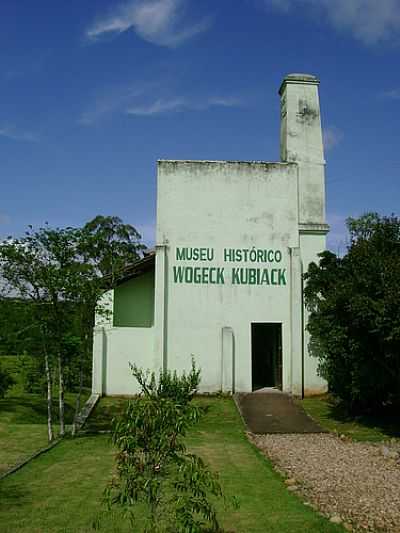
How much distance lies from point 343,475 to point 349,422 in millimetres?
6909

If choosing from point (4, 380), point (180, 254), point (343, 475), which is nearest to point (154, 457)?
point (343, 475)

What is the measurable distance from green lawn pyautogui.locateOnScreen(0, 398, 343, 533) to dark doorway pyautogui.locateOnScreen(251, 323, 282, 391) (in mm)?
7445

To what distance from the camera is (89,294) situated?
15039 mm

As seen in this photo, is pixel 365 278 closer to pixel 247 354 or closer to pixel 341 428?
pixel 341 428

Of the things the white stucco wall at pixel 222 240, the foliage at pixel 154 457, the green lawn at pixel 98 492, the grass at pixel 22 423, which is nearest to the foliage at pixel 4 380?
the grass at pixel 22 423

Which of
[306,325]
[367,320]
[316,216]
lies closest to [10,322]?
[367,320]

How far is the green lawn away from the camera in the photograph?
290 inches

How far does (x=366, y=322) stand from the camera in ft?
48.3

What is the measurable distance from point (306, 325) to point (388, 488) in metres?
11.5

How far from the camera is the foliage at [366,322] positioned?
46.1 feet

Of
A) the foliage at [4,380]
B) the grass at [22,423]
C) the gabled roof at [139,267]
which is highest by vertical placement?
the gabled roof at [139,267]

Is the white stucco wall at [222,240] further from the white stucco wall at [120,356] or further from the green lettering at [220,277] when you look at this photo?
the white stucco wall at [120,356]

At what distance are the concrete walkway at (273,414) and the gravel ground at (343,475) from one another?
0.85 m

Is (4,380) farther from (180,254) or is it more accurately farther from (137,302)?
(180,254)
